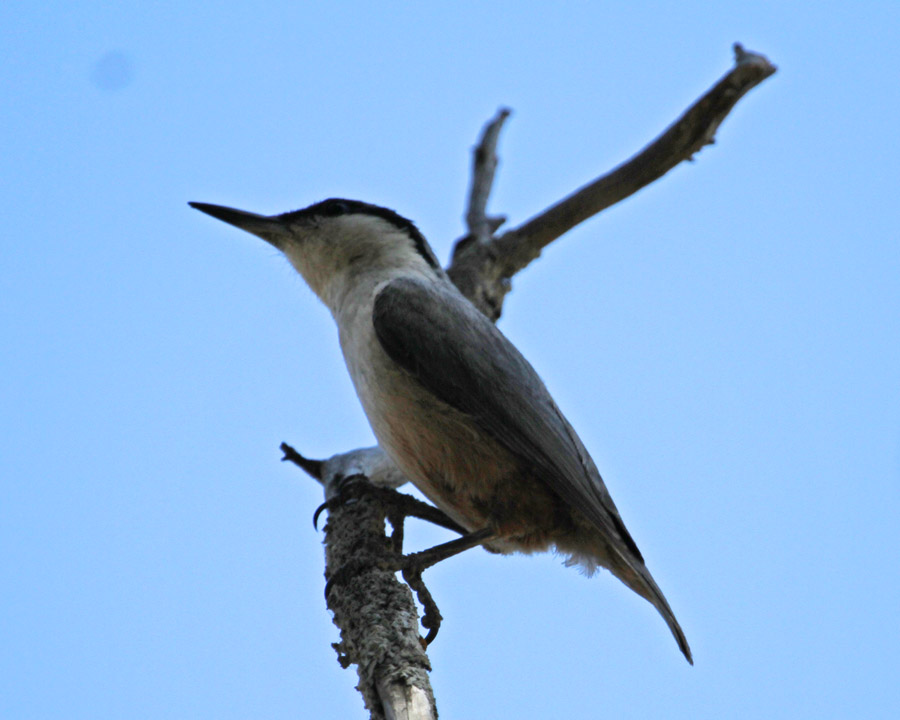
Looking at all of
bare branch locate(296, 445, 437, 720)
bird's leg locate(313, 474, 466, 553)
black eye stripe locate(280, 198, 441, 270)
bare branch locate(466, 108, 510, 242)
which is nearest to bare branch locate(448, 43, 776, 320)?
bare branch locate(466, 108, 510, 242)

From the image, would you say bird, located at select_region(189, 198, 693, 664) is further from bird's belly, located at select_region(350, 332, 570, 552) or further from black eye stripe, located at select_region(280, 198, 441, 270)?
black eye stripe, located at select_region(280, 198, 441, 270)

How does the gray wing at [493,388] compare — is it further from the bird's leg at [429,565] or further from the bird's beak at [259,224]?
the bird's beak at [259,224]

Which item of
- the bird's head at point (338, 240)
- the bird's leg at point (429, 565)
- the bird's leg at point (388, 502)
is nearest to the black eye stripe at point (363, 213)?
the bird's head at point (338, 240)

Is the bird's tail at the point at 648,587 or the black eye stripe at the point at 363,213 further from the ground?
the black eye stripe at the point at 363,213

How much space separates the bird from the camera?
2.90 m

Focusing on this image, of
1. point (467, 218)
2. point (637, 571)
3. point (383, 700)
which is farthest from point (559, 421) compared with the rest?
point (467, 218)

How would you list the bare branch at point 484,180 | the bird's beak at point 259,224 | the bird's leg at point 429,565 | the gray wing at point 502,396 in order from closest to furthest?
the bird's leg at point 429,565, the gray wing at point 502,396, the bird's beak at point 259,224, the bare branch at point 484,180

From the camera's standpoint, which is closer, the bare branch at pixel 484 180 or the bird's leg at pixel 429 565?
the bird's leg at pixel 429 565

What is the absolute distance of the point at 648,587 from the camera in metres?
2.86

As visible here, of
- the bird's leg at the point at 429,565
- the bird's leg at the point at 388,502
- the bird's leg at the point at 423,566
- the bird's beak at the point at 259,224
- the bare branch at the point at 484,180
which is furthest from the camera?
the bare branch at the point at 484,180

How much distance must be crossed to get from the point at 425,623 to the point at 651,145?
7.82ft

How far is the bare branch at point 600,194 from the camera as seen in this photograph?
12.7ft

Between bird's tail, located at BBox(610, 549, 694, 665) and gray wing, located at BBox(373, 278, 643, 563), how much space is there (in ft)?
0.13

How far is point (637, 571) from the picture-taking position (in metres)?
2.83
